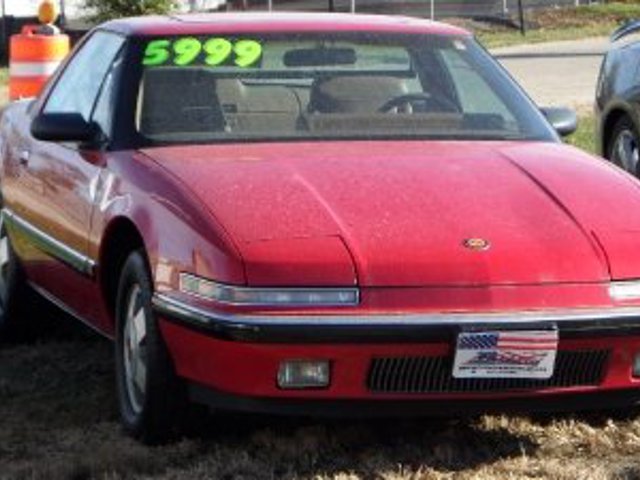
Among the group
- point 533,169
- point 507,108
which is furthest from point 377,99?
point 533,169

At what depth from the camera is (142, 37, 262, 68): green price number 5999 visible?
6.25 m

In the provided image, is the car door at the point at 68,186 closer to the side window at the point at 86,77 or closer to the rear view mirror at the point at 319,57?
the side window at the point at 86,77

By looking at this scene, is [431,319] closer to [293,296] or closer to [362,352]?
[362,352]

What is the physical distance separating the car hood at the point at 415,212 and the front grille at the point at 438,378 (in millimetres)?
222

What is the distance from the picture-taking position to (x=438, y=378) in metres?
4.82

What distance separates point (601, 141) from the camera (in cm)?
989

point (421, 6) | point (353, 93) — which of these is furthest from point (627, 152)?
point (421, 6)

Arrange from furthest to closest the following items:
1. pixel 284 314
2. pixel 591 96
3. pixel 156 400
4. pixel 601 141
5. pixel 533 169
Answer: pixel 591 96, pixel 601 141, pixel 533 169, pixel 156 400, pixel 284 314

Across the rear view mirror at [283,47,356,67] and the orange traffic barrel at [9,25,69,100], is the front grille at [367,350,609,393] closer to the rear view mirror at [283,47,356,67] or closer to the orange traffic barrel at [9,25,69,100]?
the rear view mirror at [283,47,356,67]

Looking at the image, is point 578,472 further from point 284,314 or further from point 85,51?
point 85,51

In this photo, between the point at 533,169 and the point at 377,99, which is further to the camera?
the point at 377,99

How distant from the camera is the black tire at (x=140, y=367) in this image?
5117 mm

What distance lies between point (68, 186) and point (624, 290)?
90.5 inches

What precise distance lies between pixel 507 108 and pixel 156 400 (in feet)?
6.40
